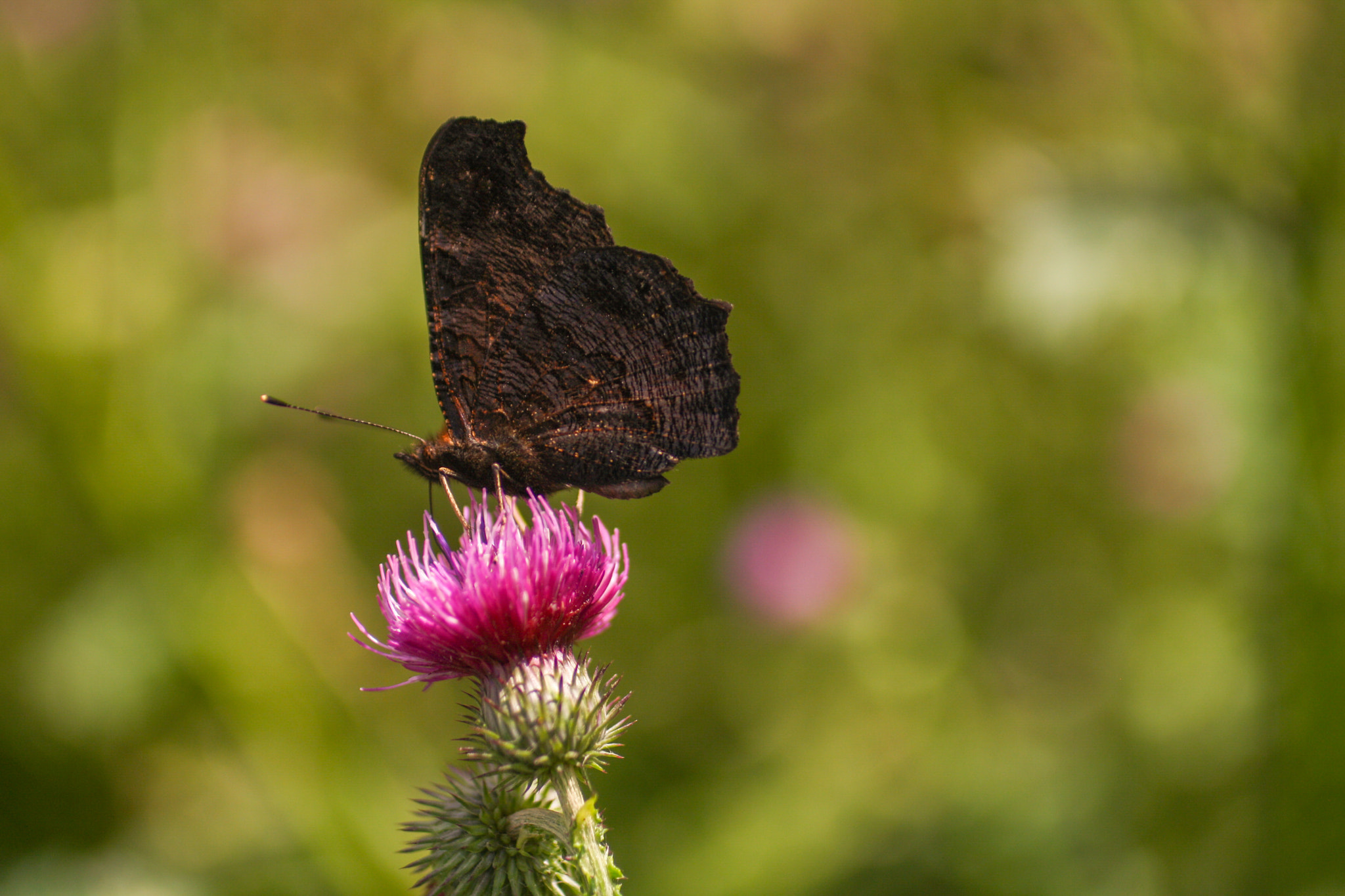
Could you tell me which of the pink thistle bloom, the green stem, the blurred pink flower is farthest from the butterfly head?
the blurred pink flower

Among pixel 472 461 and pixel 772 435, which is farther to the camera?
pixel 772 435

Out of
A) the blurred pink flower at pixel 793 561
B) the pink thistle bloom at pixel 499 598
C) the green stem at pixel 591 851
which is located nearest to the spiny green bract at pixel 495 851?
the green stem at pixel 591 851

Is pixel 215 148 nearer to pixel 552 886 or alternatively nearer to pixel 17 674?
pixel 17 674

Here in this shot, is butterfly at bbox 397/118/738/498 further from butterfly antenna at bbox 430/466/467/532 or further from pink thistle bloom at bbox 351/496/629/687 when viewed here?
pink thistle bloom at bbox 351/496/629/687

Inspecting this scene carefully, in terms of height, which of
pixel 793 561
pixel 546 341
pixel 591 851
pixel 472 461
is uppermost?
pixel 793 561

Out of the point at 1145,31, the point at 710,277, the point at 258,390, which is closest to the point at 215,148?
the point at 258,390

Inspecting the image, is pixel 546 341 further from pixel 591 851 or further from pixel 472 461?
pixel 591 851

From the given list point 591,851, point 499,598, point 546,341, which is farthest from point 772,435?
point 591,851
